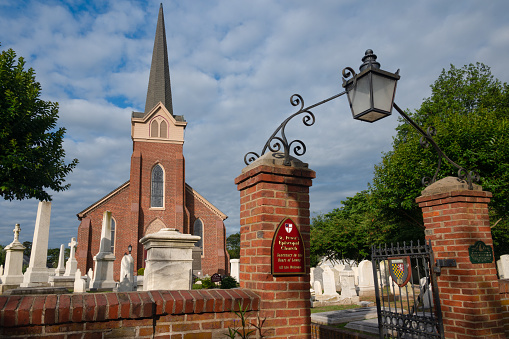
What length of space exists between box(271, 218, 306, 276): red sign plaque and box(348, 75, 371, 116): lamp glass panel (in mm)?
1435

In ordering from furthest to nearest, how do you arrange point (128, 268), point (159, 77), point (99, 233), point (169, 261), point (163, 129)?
point (159, 77)
point (163, 129)
point (99, 233)
point (128, 268)
point (169, 261)

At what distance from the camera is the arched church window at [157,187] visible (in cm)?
3144

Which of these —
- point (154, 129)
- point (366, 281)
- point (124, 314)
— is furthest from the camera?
point (154, 129)

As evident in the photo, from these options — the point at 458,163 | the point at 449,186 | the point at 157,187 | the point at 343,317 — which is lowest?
the point at 343,317

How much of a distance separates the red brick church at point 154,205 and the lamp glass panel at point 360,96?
2712 cm

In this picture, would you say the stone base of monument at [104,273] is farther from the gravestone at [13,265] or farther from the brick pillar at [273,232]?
the brick pillar at [273,232]

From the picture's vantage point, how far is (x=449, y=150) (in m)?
15.9

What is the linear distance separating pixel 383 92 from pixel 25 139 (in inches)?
751

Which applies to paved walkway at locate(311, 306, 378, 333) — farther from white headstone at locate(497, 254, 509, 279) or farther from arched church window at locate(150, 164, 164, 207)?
arched church window at locate(150, 164, 164, 207)

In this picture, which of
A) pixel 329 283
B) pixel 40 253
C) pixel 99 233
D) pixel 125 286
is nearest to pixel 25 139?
pixel 40 253

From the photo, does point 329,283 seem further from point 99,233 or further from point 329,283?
point 99,233

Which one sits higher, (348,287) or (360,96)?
(360,96)

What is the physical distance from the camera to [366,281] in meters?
15.5

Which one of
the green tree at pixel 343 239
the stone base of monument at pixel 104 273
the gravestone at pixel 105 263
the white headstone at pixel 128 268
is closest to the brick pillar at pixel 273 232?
the white headstone at pixel 128 268
